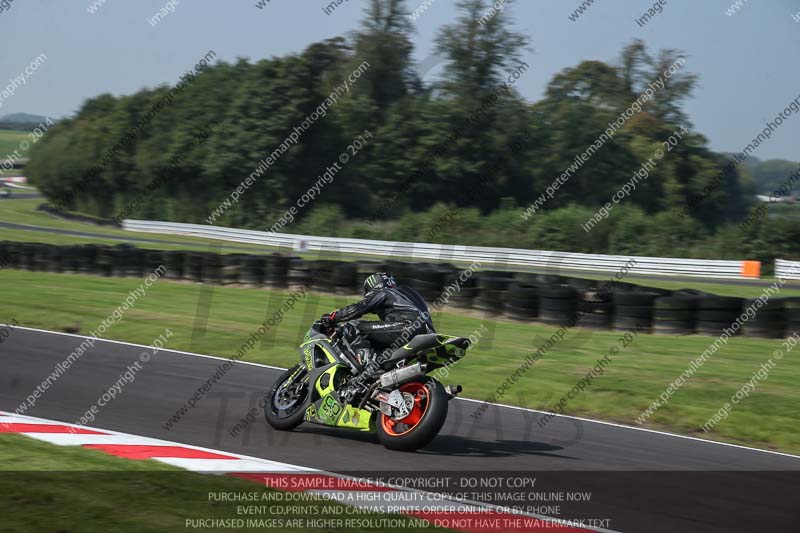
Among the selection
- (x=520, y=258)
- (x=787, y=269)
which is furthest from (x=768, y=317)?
(x=520, y=258)

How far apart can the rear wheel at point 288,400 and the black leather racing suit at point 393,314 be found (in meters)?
0.83

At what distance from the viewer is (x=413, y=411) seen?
24.3 feet

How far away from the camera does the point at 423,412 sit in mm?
7320

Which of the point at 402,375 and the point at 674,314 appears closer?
the point at 402,375

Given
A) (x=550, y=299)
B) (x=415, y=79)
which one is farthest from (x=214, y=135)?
(x=550, y=299)

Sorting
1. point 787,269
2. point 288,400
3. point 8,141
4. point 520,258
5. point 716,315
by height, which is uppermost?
point 8,141

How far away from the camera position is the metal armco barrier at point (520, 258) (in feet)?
101

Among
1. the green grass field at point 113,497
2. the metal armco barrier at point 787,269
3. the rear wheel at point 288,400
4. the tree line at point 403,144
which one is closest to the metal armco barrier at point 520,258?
the metal armco barrier at point 787,269

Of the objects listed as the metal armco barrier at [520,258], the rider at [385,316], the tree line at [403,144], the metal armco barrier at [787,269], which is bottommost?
the rider at [385,316]

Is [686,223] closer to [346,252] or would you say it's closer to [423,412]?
[346,252]

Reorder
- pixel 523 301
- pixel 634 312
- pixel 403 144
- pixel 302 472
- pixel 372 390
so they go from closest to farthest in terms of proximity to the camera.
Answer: pixel 302 472
pixel 372 390
pixel 634 312
pixel 523 301
pixel 403 144

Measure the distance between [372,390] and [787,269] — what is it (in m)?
27.6

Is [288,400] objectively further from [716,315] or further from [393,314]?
[716,315]

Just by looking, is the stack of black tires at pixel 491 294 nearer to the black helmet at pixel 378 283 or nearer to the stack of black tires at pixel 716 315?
the stack of black tires at pixel 716 315
